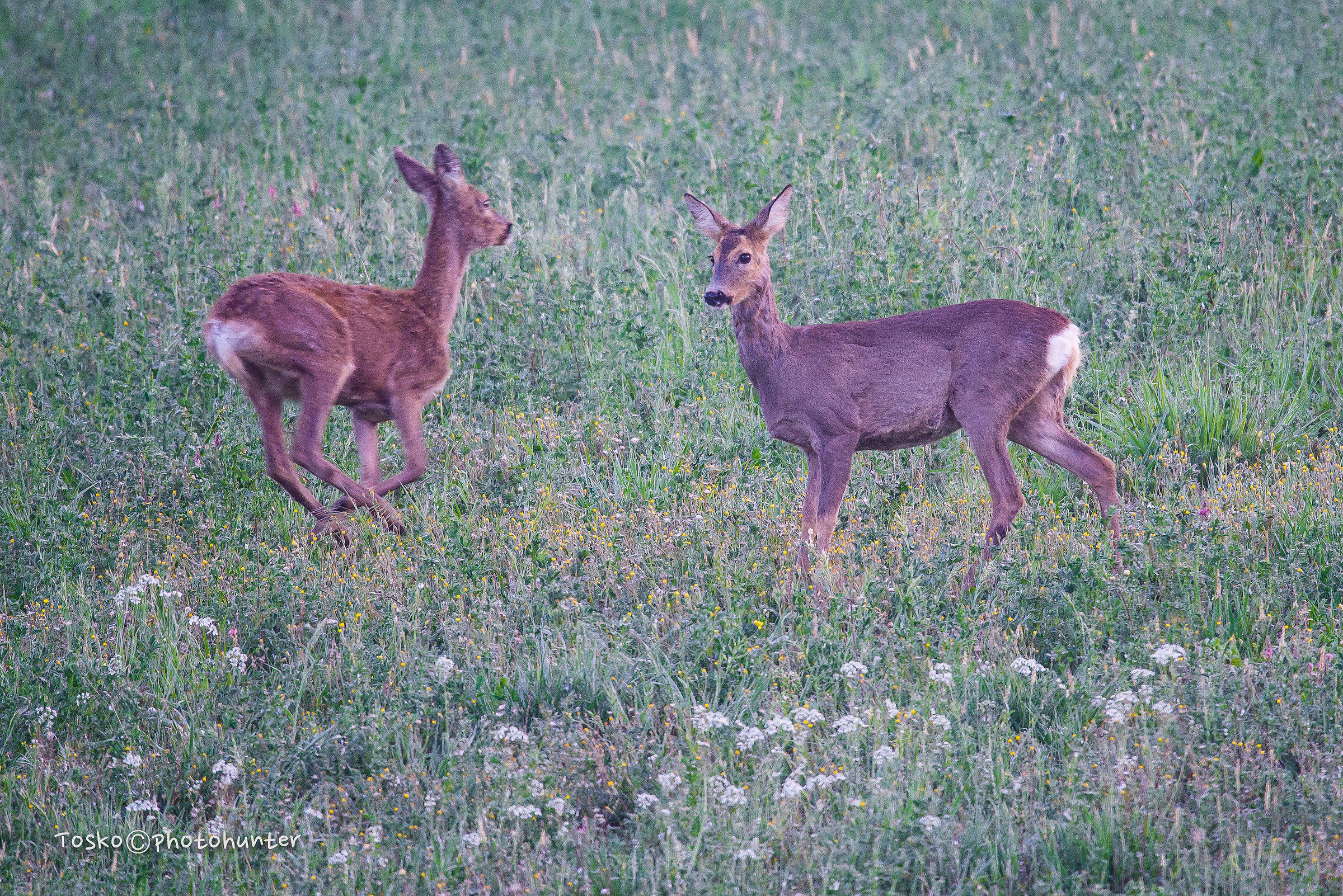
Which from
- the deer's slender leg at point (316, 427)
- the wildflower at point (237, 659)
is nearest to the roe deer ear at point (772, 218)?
the deer's slender leg at point (316, 427)

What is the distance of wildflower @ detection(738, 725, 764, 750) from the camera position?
4324 millimetres

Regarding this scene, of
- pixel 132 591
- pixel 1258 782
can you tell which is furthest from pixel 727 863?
pixel 132 591

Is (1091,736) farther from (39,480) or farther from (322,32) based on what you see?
(322,32)

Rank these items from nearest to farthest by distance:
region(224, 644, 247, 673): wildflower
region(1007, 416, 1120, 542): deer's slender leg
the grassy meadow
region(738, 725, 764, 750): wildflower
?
the grassy meadow → region(738, 725, 764, 750): wildflower → region(224, 644, 247, 673): wildflower → region(1007, 416, 1120, 542): deer's slender leg

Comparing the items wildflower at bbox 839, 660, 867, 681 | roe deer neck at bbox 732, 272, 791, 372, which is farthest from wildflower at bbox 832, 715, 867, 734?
roe deer neck at bbox 732, 272, 791, 372

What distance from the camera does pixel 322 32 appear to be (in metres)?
13.3

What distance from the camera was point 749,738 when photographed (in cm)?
436

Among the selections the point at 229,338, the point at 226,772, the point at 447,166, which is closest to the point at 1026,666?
the point at 226,772

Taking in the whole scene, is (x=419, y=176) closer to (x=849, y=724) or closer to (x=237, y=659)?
(x=237, y=659)

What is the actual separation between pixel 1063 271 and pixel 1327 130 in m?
2.77

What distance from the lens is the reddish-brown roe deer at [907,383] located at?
19.3 ft

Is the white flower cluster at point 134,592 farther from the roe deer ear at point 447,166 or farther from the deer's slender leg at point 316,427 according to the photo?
the roe deer ear at point 447,166

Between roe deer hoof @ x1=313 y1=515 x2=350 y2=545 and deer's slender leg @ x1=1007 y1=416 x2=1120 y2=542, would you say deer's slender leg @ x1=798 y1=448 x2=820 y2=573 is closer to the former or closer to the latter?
deer's slender leg @ x1=1007 y1=416 x2=1120 y2=542

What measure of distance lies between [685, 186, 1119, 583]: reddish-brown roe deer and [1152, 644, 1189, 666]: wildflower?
4.43 feet
